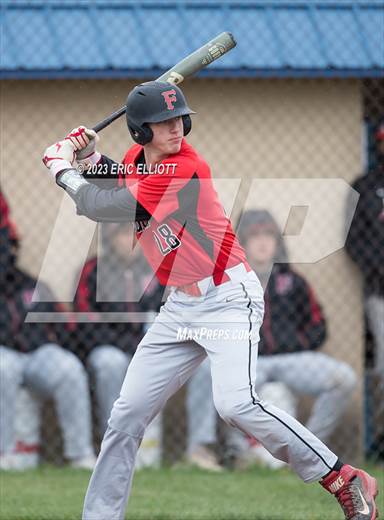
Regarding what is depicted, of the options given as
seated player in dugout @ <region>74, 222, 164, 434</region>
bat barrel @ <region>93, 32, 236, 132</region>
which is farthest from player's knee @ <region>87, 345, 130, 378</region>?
bat barrel @ <region>93, 32, 236, 132</region>

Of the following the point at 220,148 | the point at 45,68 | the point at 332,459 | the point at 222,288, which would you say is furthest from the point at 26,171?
the point at 332,459

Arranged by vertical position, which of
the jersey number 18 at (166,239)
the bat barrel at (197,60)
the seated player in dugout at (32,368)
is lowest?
the seated player in dugout at (32,368)

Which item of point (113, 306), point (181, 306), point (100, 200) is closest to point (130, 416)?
point (181, 306)

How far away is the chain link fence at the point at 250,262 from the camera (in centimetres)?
616

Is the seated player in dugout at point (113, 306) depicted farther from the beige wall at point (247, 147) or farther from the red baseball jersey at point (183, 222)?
the red baseball jersey at point (183, 222)

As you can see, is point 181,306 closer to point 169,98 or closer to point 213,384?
point 213,384

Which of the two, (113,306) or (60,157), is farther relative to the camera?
(113,306)

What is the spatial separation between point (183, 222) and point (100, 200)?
35 cm

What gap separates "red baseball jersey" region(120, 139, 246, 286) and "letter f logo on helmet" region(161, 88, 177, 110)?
0.67ft

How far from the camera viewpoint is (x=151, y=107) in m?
4.02

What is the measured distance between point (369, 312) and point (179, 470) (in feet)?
4.89

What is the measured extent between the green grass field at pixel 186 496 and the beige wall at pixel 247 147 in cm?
108

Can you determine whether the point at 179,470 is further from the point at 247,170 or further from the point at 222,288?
the point at 222,288

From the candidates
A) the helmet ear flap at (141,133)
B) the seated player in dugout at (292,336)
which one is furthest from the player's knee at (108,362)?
the helmet ear flap at (141,133)
